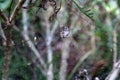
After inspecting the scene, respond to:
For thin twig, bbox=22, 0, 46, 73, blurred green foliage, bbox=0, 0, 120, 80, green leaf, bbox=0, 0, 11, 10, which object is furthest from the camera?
thin twig, bbox=22, 0, 46, 73

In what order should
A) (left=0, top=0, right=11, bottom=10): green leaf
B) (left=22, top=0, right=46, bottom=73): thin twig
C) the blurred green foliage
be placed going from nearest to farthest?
(left=0, top=0, right=11, bottom=10): green leaf, the blurred green foliage, (left=22, top=0, right=46, bottom=73): thin twig

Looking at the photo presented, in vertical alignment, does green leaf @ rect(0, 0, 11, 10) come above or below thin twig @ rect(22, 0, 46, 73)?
above

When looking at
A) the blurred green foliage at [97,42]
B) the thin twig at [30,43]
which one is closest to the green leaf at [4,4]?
the blurred green foliage at [97,42]

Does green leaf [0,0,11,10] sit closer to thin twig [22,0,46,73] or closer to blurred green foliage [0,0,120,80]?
blurred green foliage [0,0,120,80]

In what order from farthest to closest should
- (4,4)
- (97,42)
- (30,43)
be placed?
(97,42) → (30,43) → (4,4)

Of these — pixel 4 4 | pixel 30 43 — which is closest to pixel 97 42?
pixel 30 43

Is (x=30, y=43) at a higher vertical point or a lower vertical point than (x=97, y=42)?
higher

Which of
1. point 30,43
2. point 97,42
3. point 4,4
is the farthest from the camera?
point 97,42

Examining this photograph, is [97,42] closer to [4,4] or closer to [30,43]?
[30,43]

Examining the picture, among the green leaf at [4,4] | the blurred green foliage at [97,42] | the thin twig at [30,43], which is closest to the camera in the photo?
the green leaf at [4,4]

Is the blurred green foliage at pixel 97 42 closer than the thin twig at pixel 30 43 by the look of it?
Yes

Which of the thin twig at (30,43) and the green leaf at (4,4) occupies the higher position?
the green leaf at (4,4)

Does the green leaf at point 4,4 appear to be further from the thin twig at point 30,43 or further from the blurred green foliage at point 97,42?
the thin twig at point 30,43

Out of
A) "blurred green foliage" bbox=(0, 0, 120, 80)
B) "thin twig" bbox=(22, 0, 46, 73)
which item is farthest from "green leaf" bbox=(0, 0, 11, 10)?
"thin twig" bbox=(22, 0, 46, 73)
